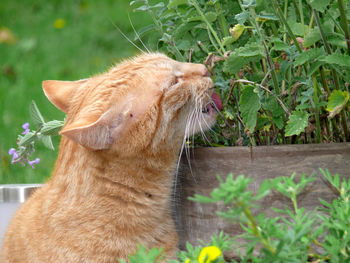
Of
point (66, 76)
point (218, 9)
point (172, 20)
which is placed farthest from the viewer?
point (66, 76)

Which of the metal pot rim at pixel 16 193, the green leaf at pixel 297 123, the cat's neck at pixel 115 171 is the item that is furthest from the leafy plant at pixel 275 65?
the metal pot rim at pixel 16 193

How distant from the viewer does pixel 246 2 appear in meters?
1.30

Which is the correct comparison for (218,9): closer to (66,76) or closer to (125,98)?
(125,98)

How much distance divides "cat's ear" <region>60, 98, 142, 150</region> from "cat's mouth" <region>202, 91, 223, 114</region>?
7.9 inches

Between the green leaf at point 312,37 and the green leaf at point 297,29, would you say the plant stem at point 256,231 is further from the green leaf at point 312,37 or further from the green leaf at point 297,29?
the green leaf at point 297,29

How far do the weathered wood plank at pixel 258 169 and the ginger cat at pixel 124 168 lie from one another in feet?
0.37

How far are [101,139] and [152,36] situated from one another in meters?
0.49

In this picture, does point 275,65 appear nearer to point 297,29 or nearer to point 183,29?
point 297,29

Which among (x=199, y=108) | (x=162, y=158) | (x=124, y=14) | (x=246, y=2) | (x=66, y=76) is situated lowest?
(x=162, y=158)

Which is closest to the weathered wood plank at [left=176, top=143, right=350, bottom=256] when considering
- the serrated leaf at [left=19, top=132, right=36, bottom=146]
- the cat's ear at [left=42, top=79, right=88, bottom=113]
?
the cat's ear at [left=42, top=79, right=88, bottom=113]

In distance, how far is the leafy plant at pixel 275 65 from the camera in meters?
1.23

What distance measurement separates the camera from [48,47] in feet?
14.7

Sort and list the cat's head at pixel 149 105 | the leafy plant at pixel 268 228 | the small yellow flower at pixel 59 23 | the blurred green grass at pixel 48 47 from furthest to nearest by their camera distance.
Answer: the small yellow flower at pixel 59 23 < the blurred green grass at pixel 48 47 < the cat's head at pixel 149 105 < the leafy plant at pixel 268 228

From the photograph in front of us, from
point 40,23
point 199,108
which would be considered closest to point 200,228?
point 199,108
